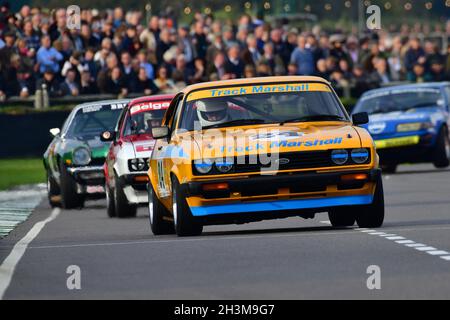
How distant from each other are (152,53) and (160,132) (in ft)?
60.5

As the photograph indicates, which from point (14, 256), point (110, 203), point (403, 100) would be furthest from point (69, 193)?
point (14, 256)

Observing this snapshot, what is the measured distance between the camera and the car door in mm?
15891

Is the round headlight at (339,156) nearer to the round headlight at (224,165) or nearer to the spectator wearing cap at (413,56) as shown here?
the round headlight at (224,165)

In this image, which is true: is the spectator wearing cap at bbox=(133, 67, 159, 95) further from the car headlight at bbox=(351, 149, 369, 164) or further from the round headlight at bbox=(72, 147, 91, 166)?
the car headlight at bbox=(351, 149, 369, 164)

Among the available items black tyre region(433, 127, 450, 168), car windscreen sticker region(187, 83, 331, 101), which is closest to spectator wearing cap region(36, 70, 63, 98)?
black tyre region(433, 127, 450, 168)

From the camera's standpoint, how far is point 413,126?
29.4 meters

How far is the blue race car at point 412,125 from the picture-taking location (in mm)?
29281

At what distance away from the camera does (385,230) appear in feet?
49.9

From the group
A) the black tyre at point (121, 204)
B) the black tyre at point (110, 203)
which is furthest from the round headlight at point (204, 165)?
the black tyre at point (110, 203)

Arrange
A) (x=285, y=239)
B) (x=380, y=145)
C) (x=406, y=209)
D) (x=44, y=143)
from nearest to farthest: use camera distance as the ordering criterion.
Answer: (x=285, y=239) < (x=406, y=209) < (x=380, y=145) < (x=44, y=143)

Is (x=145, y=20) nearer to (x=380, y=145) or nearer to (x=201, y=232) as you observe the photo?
(x=380, y=145)

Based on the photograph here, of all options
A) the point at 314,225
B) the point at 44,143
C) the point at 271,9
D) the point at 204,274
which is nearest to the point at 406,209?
the point at 314,225

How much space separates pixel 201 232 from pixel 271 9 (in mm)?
24373

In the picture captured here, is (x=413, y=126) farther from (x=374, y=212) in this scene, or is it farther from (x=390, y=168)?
(x=374, y=212)
